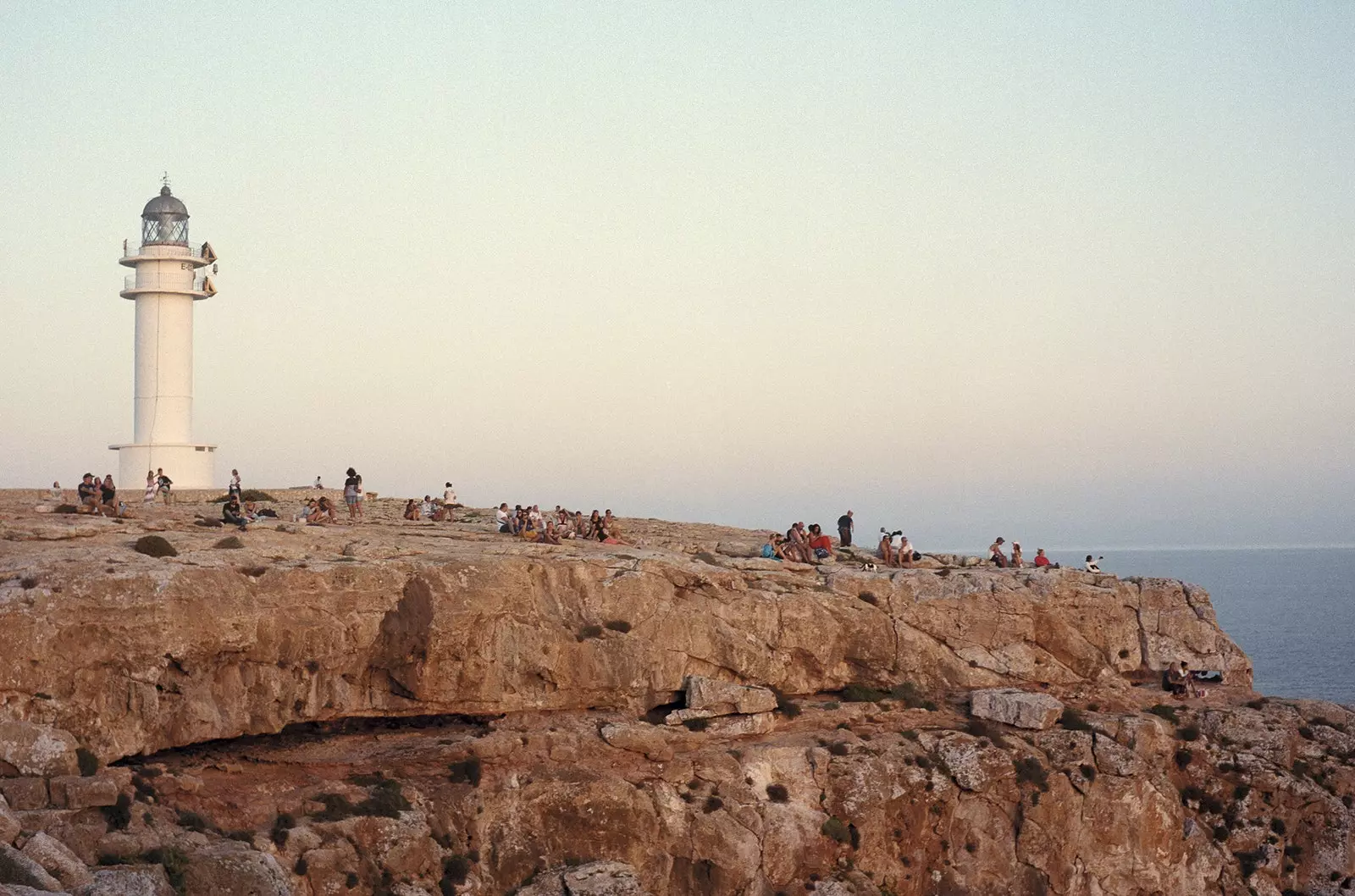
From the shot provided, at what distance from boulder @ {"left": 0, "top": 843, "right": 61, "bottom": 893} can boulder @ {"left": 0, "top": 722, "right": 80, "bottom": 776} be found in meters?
5.89

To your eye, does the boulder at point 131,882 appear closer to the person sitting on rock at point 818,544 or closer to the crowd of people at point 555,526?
the crowd of people at point 555,526

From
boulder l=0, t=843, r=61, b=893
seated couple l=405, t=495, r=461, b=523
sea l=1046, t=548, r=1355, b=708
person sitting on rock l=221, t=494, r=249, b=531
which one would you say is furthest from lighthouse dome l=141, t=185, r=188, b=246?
sea l=1046, t=548, r=1355, b=708

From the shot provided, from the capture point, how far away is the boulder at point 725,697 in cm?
4038

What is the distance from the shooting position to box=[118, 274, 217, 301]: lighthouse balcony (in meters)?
56.6

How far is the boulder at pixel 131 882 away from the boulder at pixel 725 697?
1709cm

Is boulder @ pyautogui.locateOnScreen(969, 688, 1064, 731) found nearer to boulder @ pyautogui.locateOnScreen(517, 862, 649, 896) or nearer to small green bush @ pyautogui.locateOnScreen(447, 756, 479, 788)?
boulder @ pyautogui.locateOnScreen(517, 862, 649, 896)

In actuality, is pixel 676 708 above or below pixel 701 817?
above

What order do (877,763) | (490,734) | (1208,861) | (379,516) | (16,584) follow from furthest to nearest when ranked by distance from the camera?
(379,516) < (1208,861) < (877,763) < (490,734) < (16,584)

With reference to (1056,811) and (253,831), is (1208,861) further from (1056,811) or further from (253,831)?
(253,831)

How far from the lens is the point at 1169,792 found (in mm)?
43000

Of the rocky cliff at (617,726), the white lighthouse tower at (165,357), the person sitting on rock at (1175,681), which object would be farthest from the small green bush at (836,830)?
the white lighthouse tower at (165,357)

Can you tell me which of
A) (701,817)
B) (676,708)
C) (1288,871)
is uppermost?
(676,708)

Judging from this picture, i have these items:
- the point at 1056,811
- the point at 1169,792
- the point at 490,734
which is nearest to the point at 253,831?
the point at 490,734

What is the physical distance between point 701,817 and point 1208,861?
16575 mm
